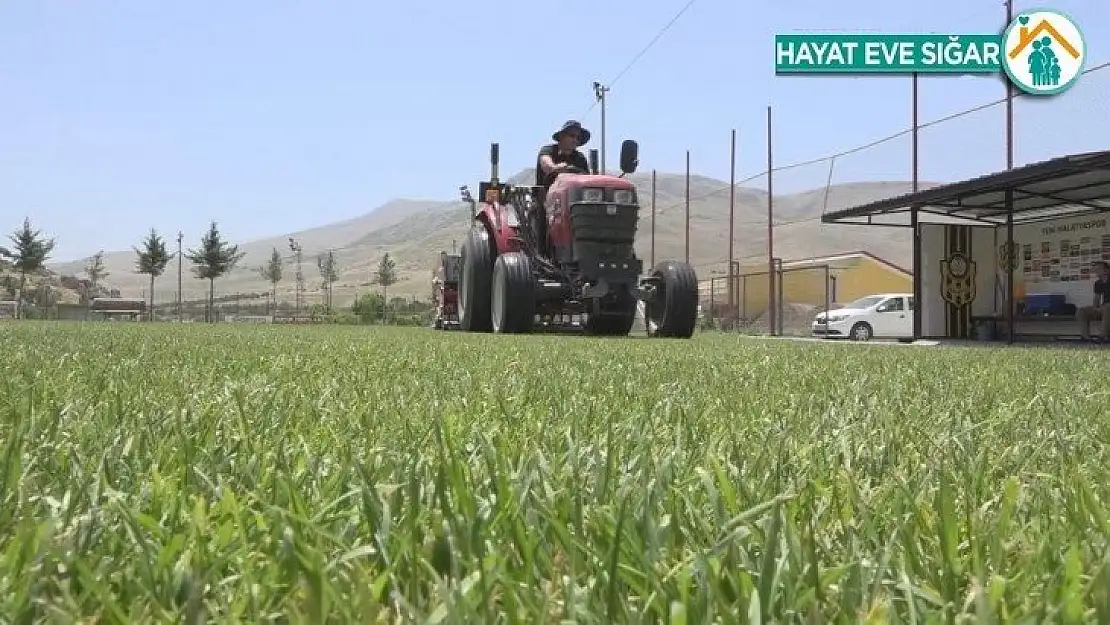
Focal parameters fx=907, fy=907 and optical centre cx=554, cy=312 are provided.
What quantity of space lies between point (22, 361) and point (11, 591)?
12.6ft

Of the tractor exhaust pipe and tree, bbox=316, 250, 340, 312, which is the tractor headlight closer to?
the tractor exhaust pipe

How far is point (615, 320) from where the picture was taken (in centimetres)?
1324

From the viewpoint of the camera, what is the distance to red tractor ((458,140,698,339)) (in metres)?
11.5

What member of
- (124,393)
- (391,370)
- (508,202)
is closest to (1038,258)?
(508,202)

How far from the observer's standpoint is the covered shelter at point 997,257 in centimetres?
1650

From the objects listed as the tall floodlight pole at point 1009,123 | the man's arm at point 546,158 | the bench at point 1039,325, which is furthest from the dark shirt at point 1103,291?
the man's arm at point 546,158

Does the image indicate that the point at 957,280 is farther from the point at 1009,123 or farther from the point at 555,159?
the point at 555,159

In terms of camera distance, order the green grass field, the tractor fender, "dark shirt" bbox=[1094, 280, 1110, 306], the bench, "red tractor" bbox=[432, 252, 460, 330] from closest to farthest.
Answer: the green grass field → the tractor fender → "dark shirt" bbox=[1094, 280, 1110, 306] → the bench → "red tractor" bbox=[432, 252, 460, 330]

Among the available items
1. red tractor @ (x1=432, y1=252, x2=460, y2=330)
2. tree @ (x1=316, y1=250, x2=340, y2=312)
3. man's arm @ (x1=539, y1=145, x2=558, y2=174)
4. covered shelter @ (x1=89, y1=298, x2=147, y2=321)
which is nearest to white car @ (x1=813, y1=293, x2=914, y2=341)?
red tractor @ (x1=432, y1=252, x2=460, y2=330)

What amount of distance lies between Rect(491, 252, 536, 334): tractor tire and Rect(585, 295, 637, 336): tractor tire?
124 cm

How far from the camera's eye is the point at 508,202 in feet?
44.9

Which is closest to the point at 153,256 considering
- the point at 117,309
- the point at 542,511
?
the point at 117,309

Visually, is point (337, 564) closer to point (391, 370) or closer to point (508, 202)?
point (391, 370)

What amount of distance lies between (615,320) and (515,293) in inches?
87.1
